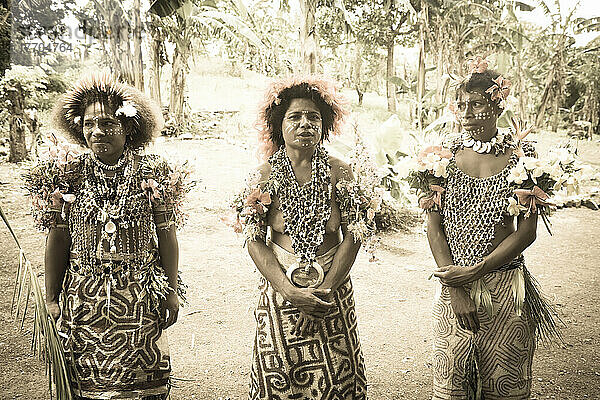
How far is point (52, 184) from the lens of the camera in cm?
217

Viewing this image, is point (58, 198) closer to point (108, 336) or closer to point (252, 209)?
point (108, 336)

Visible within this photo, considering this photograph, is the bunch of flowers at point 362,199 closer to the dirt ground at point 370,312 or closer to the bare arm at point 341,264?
the bare arm at point 341,264

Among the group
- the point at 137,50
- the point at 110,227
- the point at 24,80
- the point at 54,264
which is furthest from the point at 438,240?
the point at 24,80

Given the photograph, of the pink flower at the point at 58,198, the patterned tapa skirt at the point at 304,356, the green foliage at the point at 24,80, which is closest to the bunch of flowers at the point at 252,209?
the patterned tapa skirt at the point at 304,356

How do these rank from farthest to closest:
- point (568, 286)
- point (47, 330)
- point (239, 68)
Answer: point (239, 68), point (568, 286), point (47, 330)

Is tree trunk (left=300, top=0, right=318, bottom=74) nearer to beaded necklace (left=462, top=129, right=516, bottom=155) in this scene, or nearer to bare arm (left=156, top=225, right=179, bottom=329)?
beaded necklace (left=462, top=129, right=516, bottom=155)

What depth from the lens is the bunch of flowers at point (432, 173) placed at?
7.70 feet

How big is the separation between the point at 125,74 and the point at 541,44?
965cm

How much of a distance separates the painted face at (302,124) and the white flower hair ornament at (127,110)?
0.57m

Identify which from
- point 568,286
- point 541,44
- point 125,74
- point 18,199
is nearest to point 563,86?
point 541,44

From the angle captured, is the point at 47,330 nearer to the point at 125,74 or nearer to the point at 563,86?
the point at 125,74

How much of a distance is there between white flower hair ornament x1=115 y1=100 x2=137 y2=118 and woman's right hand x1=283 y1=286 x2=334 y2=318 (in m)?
0.88

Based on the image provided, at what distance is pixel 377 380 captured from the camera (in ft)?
11.0

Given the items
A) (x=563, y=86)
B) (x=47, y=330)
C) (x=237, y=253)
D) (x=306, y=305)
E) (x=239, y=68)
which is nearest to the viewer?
(x=47, y=330)
